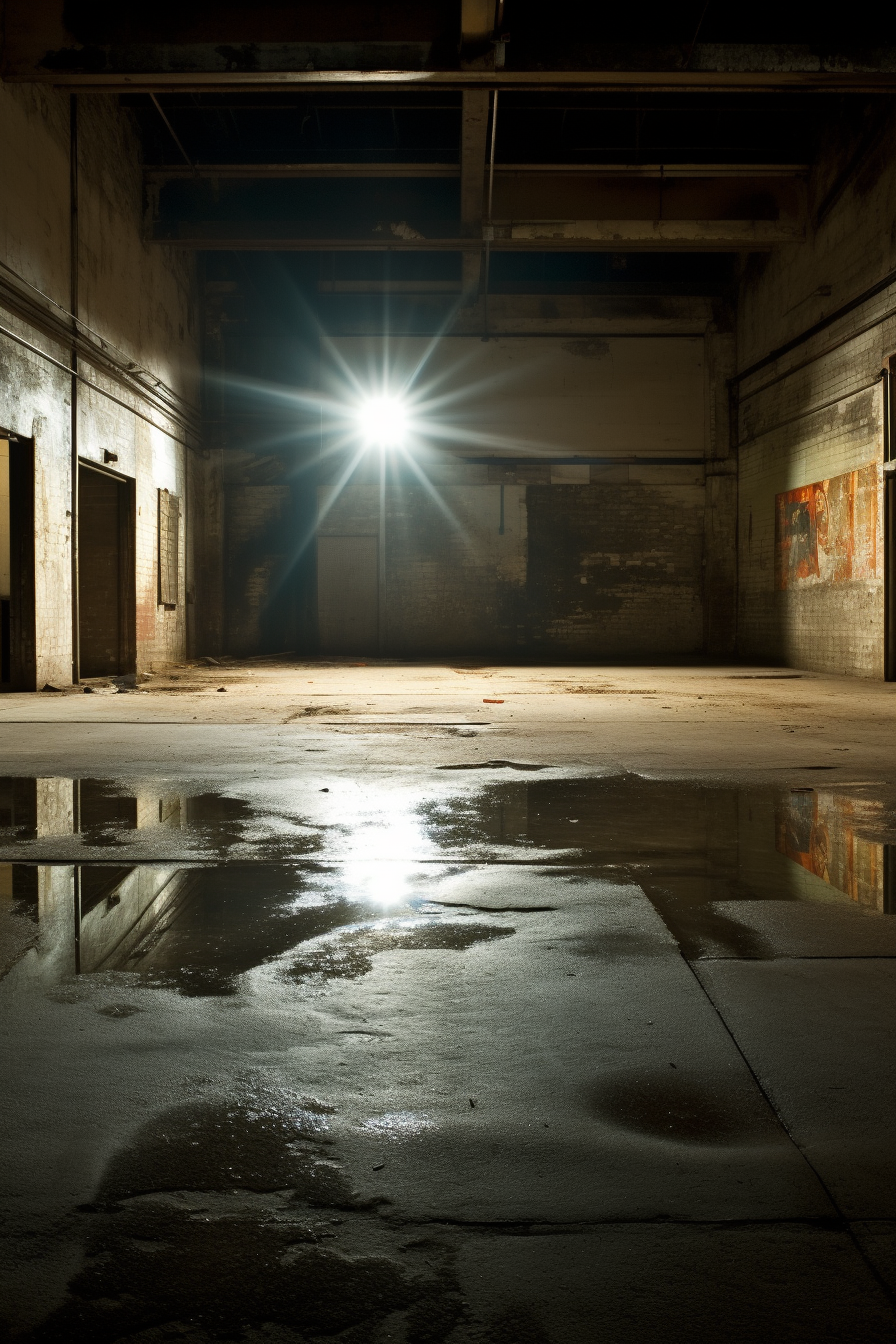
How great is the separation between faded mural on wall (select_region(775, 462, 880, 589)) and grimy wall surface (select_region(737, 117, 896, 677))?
3 centimetres

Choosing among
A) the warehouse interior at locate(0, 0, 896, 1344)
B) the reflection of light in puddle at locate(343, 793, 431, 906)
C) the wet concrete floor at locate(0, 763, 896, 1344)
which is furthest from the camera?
the reflection of light in puddle at locate(343, 793, 431, 906)

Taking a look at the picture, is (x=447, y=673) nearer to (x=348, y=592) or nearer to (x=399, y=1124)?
(x=348, y=592)

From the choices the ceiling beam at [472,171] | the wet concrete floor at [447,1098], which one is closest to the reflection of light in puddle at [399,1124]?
the wet concrete floor at [447,1098]

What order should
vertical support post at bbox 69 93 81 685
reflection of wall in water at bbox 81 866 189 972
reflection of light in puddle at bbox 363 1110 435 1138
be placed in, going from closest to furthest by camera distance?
reflection of light in puddle at bbox 363 1110 435 1138, reflection of wall in water at bbox 81 866 189 972, vertical support post at bbox 69 93 81 685

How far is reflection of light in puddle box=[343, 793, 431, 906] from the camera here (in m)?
2.57

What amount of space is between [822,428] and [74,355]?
361 inches

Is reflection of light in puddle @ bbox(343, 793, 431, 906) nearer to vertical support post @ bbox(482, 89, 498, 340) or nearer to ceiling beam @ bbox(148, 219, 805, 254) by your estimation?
vertical support post @ bbox(482, 89, 498, 340)

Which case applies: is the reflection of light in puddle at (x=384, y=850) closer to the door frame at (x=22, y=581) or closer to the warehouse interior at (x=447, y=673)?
the warehouse interior at (x=447, y=673)

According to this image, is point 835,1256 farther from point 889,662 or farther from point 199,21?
point 889,662

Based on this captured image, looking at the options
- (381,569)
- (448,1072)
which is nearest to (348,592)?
(381,569)

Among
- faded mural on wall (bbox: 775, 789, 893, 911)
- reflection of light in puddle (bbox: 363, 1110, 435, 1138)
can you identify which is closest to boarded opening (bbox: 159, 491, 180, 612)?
faded mural on wall (bbox: 775, 789, 893, 911)

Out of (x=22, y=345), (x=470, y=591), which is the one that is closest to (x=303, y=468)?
(x=470, y=591)

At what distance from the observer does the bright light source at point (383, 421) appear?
16438mm

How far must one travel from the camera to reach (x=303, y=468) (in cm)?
1647
